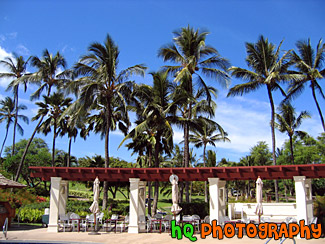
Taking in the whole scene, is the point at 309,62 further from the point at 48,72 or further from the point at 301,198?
the point at 48,72

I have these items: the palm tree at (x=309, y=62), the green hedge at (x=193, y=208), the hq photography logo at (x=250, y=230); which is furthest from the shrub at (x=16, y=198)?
the palm tree at (x=309, y=62)

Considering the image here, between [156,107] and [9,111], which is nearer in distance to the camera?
[156,107]

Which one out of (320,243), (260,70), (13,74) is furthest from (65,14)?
(13,74)

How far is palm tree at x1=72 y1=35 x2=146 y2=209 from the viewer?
889 inches

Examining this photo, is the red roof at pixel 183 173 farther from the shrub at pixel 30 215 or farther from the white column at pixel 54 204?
the shrub at pixel 30 215

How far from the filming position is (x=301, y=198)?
14.6 m

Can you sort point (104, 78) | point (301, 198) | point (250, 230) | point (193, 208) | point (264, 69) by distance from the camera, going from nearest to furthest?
point (250, 230), point (301, 198), point (193, 208), point (104, 78), point (264, 69)

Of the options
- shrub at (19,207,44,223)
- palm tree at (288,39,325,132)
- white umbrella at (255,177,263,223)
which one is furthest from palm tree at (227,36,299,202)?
shrub at (19,207,44,223)

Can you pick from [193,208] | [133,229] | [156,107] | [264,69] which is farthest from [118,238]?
[264,69]

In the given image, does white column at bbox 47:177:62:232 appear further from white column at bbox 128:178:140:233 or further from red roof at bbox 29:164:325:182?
white column at bbox 128:178:140:233

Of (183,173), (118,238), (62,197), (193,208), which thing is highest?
(183,173)

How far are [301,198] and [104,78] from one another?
49.1ft

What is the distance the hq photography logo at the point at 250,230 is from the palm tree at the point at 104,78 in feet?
32.3

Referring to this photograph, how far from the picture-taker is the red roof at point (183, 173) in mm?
14781
